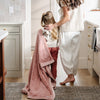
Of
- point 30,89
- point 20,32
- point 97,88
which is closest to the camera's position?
point 30,89

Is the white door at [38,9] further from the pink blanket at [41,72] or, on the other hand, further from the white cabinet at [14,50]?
the pink blanket at [41,72]

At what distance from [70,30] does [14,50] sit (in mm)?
981

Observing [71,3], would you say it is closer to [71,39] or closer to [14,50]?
[71,39]

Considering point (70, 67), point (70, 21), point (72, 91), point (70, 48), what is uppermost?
point (70, 21)

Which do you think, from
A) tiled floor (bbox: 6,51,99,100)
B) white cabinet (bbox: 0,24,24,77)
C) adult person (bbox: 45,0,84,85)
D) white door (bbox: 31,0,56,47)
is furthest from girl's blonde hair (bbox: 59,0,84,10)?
white door (bbox: 31,0,56,47)

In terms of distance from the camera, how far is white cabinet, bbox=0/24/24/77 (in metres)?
3.76

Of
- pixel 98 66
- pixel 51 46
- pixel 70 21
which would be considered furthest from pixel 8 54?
pixel 98 66

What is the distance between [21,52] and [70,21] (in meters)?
0.96

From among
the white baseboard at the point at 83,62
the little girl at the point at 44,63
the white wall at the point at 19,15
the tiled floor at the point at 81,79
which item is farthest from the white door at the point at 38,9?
the little girl at the point at 44,63

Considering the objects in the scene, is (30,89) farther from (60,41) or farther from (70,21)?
(70,21)

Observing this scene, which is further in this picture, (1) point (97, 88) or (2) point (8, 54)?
(2) point (8, 54)

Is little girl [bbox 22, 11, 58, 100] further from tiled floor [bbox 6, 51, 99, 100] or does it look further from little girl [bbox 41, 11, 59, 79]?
tiled floor [bbox 6, 51, 99, 100]

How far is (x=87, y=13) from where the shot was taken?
448cm

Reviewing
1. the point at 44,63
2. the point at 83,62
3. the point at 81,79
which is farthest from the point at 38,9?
the point at 44,63
